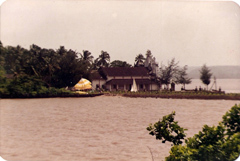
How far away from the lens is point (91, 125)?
6.41 meters

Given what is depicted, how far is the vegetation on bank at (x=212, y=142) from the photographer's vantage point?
2215 mm

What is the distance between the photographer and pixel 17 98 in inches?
256

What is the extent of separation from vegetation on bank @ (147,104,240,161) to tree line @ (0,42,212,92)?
283 cm

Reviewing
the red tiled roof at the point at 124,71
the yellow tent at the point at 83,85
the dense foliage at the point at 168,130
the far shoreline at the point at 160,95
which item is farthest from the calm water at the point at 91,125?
the dense foliage at the point at 168,130

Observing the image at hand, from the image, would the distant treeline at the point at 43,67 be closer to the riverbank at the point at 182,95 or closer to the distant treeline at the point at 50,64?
the distant treeline at the point at 50,64

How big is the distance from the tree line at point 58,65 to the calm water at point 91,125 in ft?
2.27

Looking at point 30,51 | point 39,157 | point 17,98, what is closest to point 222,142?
point 39,157

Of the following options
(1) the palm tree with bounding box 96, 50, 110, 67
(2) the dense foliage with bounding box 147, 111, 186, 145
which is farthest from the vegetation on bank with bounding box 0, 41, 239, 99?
(2) the dense foliage with bounding box 147, 111, 186, 145

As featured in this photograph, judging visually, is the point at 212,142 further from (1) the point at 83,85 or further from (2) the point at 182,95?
(2) the point at 182,95

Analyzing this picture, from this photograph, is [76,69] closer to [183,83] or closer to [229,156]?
[183,83]

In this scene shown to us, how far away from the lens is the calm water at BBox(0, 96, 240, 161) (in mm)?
4820

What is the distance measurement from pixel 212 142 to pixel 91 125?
4.29 metres

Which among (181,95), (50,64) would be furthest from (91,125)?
(181,95)

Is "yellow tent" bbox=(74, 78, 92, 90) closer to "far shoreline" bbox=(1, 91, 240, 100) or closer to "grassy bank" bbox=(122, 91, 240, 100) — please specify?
"far shoreline" bbox=(1, 91, 240, 100)
